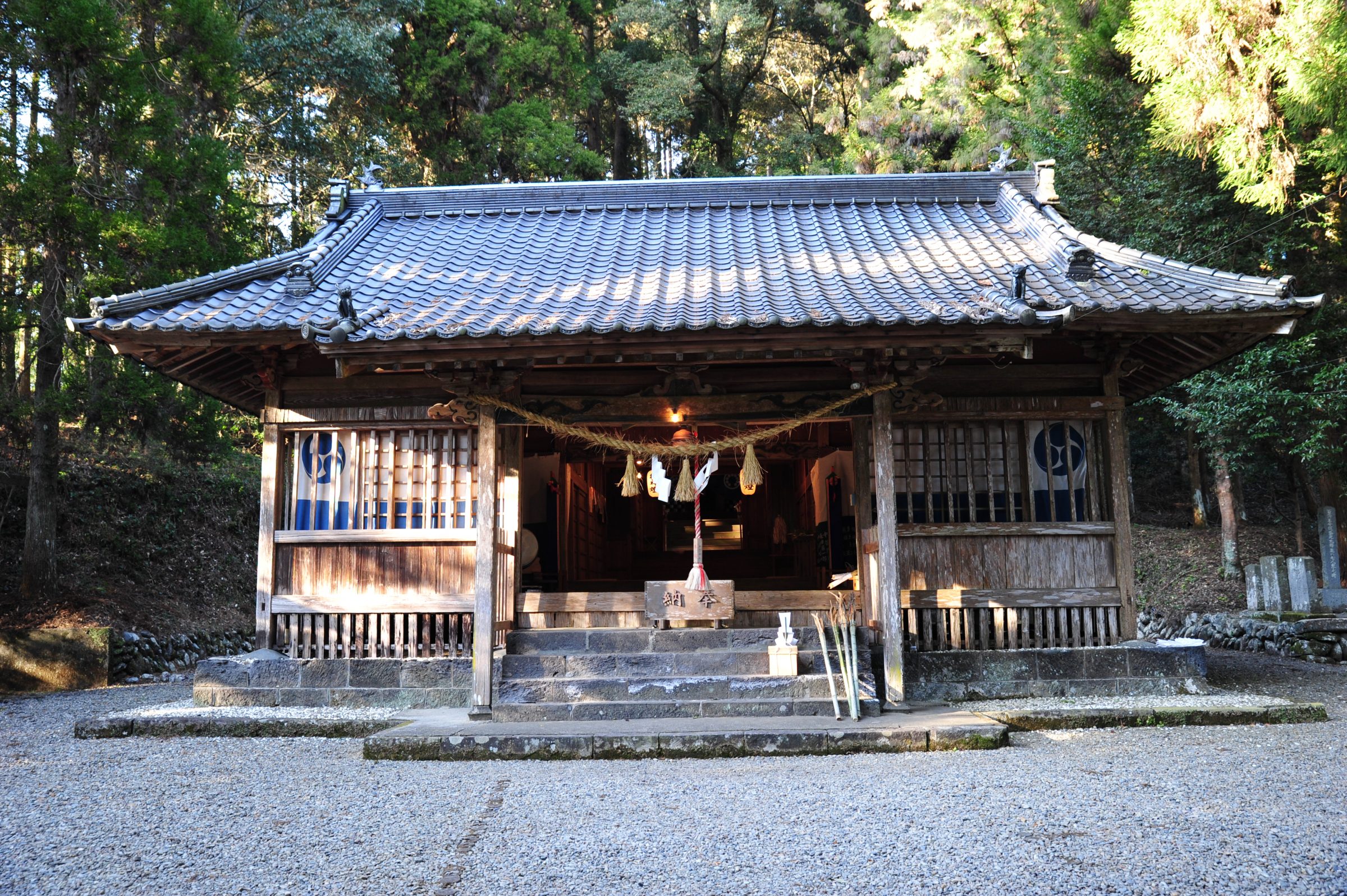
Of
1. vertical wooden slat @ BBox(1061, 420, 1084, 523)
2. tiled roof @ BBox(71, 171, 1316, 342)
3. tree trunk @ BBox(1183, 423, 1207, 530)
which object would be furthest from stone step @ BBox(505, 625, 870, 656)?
tree trunk @ BBox(1183, 423, 1207, 530)

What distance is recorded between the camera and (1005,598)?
26.5 ft

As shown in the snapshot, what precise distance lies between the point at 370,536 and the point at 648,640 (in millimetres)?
2643

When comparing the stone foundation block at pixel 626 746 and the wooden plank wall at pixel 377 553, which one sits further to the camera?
the wooden plank wall at pixel 377 553

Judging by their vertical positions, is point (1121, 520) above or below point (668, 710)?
above

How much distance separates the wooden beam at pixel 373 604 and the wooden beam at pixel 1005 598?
12.9 feet

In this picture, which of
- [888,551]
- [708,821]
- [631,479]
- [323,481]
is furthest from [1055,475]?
[323,481]

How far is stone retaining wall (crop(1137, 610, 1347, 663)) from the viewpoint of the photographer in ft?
36.9

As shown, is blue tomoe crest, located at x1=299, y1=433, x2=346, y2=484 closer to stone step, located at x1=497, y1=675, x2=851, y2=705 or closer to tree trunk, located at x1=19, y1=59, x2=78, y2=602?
stone step, located at x1=497, y1=675, x2=851, y2=705

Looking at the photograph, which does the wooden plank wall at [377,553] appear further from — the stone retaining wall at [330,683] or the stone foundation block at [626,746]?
the stone foundation block at [626,746]

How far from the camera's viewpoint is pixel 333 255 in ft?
30.1

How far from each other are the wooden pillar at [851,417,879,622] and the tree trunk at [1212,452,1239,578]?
10.1 m

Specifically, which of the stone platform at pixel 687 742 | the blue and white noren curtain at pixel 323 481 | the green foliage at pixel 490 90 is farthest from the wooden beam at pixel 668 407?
the green foliage at pixel 490 90

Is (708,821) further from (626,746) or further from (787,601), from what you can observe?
(787,601)

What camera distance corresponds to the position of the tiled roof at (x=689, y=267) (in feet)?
23.4
